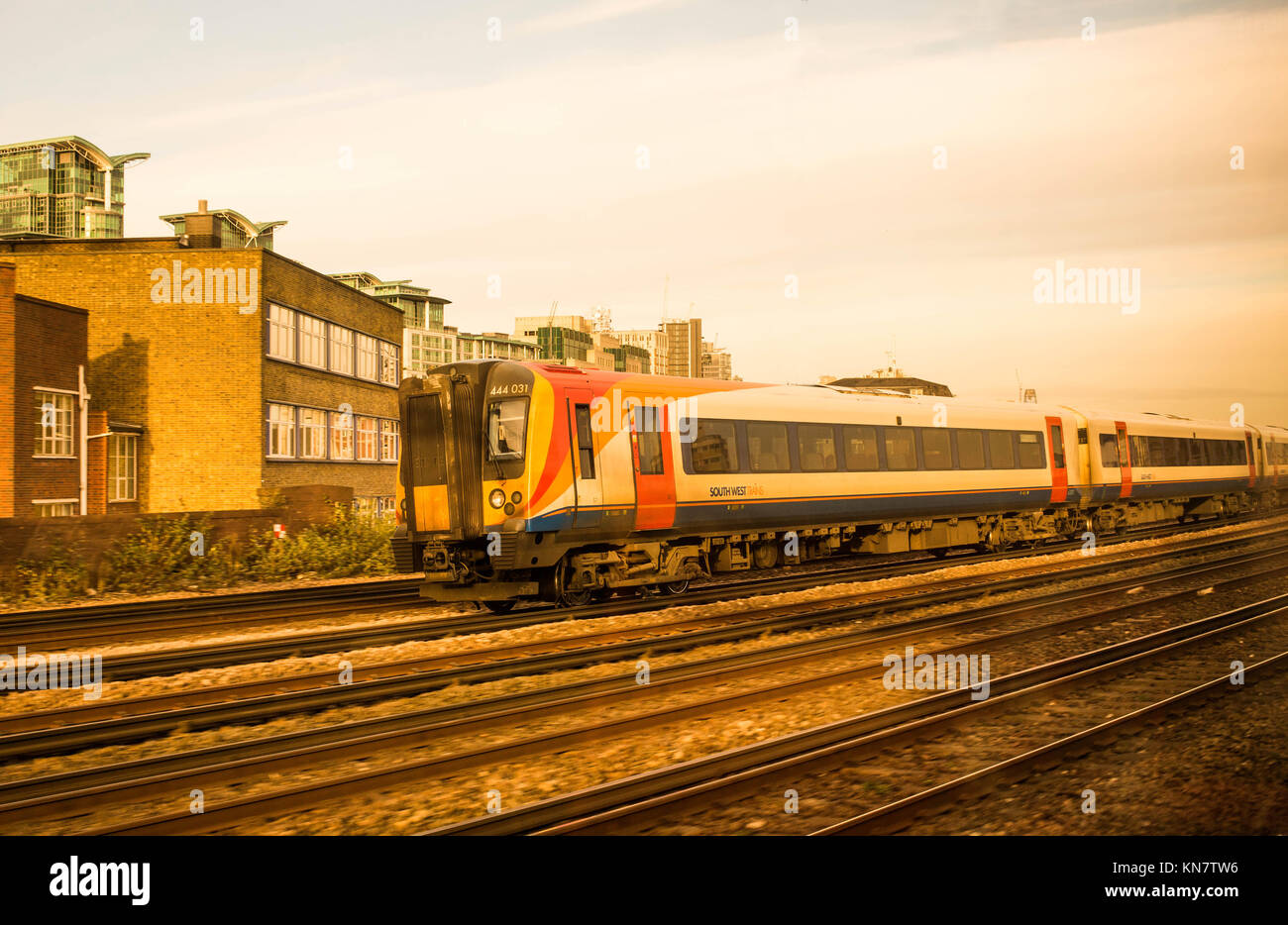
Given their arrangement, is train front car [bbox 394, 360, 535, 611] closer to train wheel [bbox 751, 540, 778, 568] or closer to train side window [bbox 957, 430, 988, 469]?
train wheel [bbox 751, 540, 778, 568]

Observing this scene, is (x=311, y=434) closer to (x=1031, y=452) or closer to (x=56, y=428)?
(x=56, y=428)

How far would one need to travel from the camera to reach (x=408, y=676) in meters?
9.79

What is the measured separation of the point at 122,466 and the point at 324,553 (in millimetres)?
12414

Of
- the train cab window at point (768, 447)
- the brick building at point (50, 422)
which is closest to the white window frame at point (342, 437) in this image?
the brick building at point (50, 422)

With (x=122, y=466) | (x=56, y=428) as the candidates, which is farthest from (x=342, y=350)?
(x=56, y=428)

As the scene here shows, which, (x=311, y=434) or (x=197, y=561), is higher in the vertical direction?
(x=311, y=434)

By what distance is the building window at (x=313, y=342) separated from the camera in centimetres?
3328

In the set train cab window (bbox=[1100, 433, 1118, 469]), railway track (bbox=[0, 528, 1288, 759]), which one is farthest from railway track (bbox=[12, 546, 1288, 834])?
train cab window (bbox=[1100, 433, 1118, 469])

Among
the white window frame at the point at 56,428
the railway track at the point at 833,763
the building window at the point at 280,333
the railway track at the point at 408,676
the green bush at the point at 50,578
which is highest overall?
the building window at the point at 280,333

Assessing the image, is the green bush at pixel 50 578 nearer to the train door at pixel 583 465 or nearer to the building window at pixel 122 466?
the train door at pixel 583 465

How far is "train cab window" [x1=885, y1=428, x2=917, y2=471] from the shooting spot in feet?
65.8

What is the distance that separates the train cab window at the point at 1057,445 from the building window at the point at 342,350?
24.7m

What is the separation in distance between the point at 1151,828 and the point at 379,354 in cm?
3766

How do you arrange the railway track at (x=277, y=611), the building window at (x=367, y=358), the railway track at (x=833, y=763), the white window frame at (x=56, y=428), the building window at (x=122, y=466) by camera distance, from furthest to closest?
the building window at (x=367, y=358) < the building window at (x=122, y=466) < the white window frame at (x=56, y=428) < the railway track at (x=277, y=611) < the railway track at (x=833, y=763)
